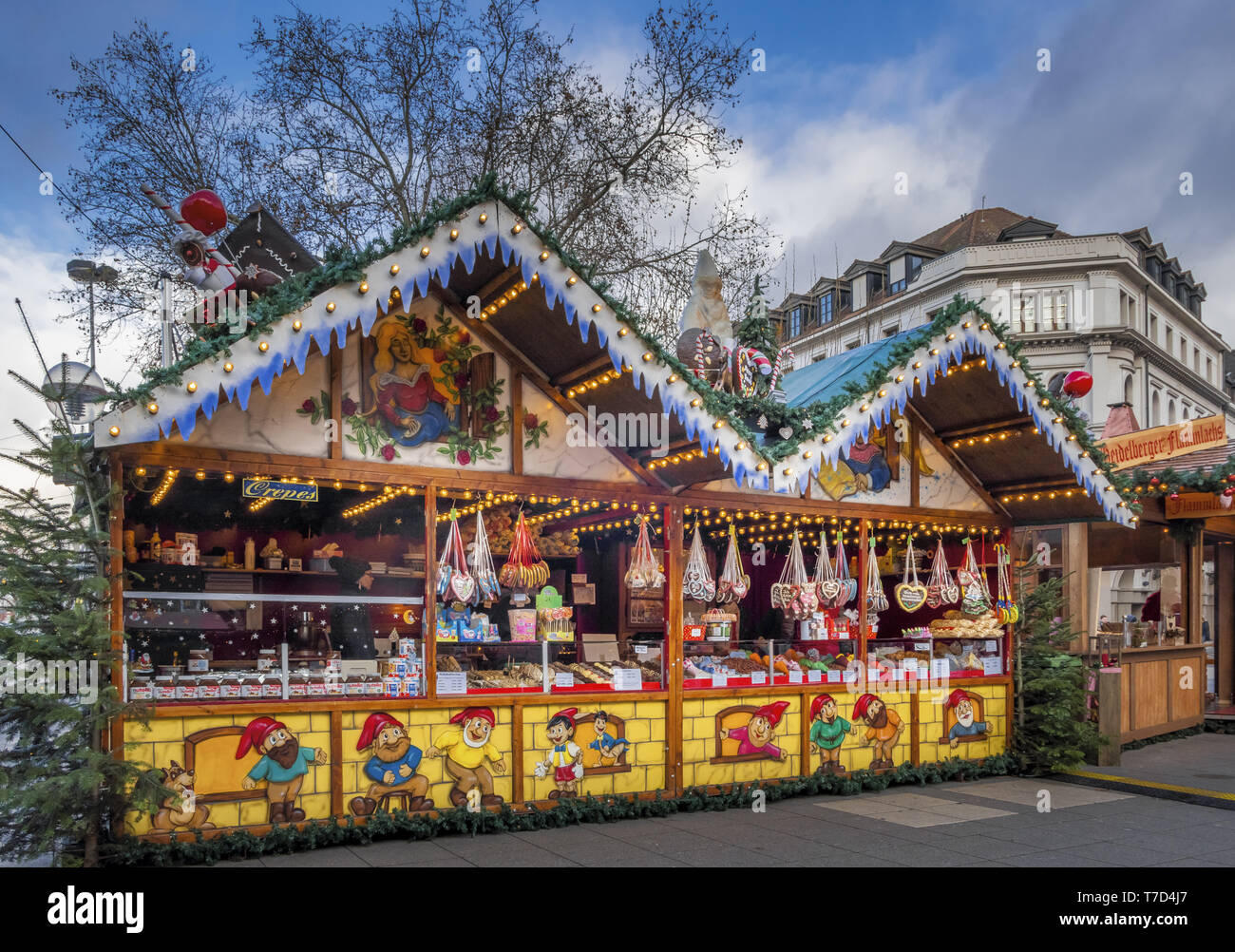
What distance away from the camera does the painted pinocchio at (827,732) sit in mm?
10328

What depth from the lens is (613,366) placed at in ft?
27.3

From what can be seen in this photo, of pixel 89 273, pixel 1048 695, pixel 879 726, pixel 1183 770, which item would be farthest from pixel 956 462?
pixel 89 273

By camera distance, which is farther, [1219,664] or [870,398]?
[1219,664]

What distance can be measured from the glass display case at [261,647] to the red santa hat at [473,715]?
0.38 meters

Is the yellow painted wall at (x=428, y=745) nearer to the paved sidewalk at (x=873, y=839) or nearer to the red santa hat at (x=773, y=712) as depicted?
the paved sidewalk at (x=873, y=839)

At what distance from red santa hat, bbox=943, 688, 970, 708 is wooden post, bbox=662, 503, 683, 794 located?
386cm

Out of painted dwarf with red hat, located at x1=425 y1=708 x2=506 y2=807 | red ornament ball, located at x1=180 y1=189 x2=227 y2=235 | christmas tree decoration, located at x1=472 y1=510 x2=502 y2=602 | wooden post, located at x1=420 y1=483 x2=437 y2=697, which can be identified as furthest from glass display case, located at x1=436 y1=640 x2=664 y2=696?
red ornament ball, located at x1=180 y1=189 x2=227 y2=235

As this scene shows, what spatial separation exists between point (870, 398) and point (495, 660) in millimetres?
4176

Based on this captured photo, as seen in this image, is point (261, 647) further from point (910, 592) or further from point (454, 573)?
point (910, 592)

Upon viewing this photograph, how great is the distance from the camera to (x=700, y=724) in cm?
951

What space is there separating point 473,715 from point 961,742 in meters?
6.26

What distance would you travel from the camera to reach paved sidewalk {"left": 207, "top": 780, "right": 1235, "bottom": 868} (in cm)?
742
